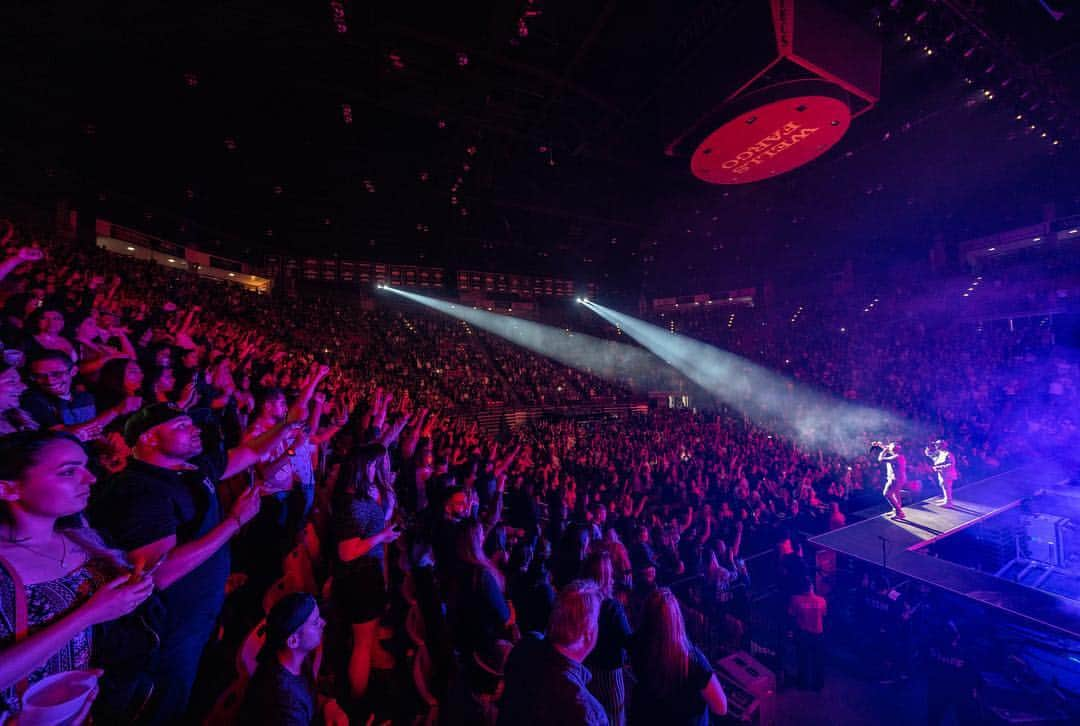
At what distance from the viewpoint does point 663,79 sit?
18.6 feet

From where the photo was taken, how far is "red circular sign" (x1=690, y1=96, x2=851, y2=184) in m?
4.49

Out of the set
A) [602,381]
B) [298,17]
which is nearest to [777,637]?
[298,17]

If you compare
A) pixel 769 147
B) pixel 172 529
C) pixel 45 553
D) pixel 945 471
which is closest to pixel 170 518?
pixel 172 529

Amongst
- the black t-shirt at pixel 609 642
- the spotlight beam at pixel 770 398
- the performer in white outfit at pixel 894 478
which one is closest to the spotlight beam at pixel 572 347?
the spotlight beam at pixel 770 398

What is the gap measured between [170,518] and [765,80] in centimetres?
563

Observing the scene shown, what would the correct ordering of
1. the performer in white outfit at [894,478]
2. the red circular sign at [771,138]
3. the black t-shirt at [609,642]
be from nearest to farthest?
1. the black t-shirt at [609,642]
2. the red circular sign at [771,138]
3. the performer in white outfit at [894,478]

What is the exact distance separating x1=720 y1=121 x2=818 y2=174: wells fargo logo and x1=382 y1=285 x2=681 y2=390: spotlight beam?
1424cm

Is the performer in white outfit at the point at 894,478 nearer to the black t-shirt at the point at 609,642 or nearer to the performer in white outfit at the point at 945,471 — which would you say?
the performer in white outfit at the point at 945,471

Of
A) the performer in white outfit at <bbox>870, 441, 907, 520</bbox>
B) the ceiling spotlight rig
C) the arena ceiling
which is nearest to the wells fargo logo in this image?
the arena ceiling

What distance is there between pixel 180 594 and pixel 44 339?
7.77 feet

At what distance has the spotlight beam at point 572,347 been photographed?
20016mm

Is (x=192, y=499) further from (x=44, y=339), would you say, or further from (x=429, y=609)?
(x=44, y=339)

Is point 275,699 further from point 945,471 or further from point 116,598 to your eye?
point 945,471

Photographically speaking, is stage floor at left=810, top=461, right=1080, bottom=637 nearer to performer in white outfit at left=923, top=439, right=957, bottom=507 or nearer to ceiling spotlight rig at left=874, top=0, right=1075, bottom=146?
performer in white outfit at left=923, top=439, right=957, bottom=507
